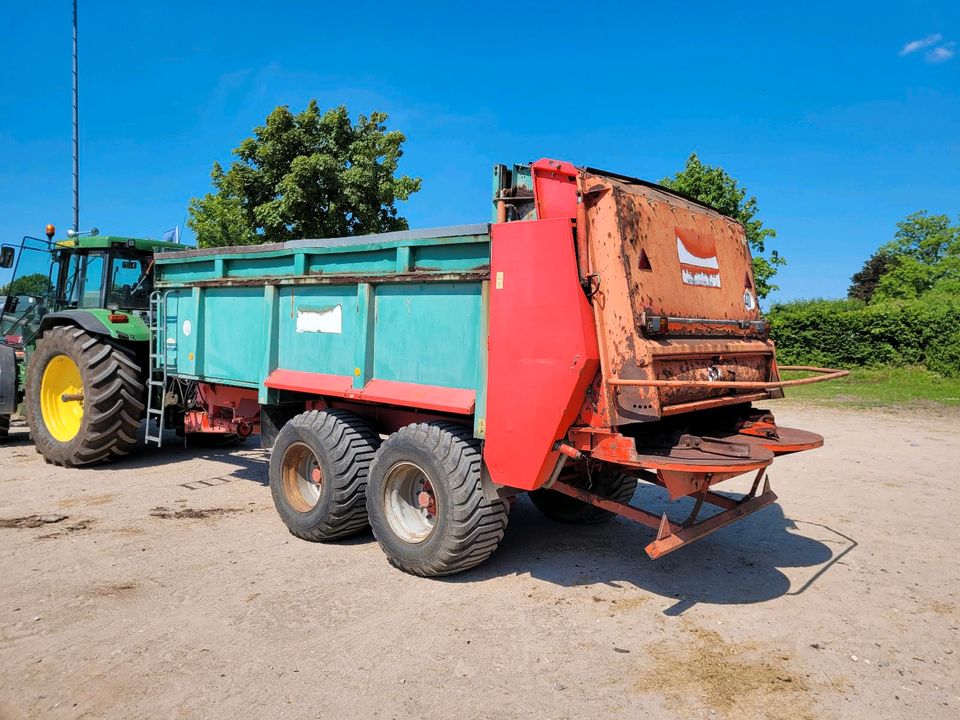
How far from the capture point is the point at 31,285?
28.5ft

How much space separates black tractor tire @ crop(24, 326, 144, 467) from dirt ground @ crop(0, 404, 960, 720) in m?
0.99

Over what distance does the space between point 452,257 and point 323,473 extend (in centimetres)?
190

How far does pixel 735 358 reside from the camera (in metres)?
4.82

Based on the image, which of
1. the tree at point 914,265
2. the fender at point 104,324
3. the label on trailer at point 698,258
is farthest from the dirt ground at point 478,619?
the tree at point 914,265

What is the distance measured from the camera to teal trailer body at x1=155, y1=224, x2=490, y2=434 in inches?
177

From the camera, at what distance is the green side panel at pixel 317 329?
17.1 ft

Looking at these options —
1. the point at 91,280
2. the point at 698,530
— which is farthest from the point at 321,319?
the point at 91,280

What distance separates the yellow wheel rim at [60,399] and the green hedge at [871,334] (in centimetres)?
1666

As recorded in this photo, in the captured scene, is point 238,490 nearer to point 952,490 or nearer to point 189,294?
point 189,294

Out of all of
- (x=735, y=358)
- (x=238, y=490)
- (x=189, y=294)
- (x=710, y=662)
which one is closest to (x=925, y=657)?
(x=710, y=662)

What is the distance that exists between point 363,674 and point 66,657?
1.50 m

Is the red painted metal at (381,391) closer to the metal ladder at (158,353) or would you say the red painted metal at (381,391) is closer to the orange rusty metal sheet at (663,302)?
the orange rusty metal sheet at (663,302)

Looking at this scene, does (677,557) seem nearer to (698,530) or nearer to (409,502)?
(698,530)

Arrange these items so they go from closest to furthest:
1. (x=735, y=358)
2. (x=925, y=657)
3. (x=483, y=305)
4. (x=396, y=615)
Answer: (x=925, y=657) < (x=396, y=615) < (x=483, y=305) < (x=735, y=358)
